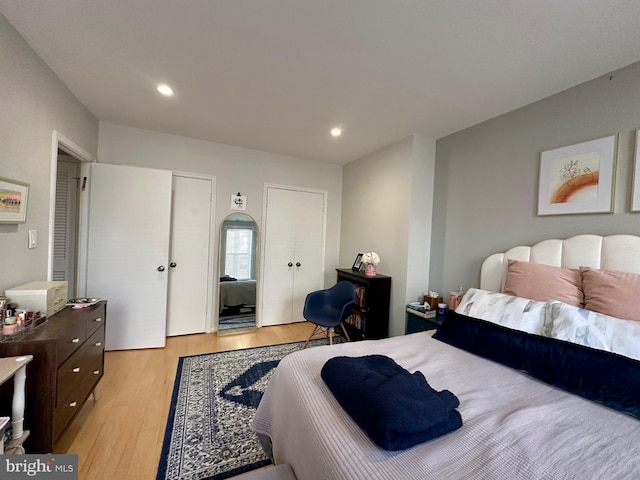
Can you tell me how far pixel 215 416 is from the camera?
1.82 metres

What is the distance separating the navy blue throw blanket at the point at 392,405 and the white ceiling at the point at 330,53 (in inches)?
70.5

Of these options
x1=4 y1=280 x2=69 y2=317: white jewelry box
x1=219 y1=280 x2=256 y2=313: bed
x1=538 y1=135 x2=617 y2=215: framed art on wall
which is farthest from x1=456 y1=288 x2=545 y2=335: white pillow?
x1=4 y1=280 x2=69 y2=317: white jewelry box

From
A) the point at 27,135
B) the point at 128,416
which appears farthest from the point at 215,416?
the point at 27,135

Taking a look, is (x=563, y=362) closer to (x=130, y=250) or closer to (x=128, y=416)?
(x=128, y=416)

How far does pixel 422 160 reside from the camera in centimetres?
287

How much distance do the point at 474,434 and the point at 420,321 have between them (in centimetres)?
170

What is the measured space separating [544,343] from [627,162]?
51.9 inches

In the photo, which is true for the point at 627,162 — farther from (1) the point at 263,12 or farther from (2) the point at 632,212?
(1) the point at 263,12

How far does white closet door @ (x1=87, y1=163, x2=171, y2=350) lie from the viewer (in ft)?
8.80

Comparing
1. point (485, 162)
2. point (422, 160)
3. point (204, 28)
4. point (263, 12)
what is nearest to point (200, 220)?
point (204, 28)

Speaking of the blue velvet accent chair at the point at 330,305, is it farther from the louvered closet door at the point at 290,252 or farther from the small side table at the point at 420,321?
the louvered closet door at the point at 290,252

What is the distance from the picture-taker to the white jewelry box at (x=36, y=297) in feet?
4.99

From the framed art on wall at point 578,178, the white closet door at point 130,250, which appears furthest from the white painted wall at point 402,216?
the white closet door at point 130,250

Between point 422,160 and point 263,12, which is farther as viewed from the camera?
point 422,160
